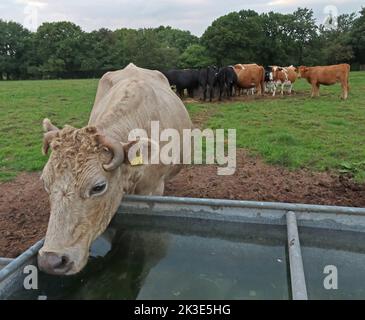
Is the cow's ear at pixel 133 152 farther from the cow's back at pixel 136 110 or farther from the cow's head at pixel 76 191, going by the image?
the cow's back at pixel 136 110

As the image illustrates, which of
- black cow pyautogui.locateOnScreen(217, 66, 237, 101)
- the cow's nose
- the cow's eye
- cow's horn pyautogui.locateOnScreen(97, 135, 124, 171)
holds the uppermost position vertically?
black cow pyautogui.locateOnScreen(217, 66, 237, 101)

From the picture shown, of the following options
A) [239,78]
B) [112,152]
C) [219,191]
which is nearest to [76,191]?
[112,152]

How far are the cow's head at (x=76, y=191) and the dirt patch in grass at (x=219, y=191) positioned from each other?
1.66 meters

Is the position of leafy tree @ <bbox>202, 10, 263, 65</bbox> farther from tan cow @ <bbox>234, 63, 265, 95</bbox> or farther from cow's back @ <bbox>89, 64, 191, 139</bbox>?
cow's back @ <bbox>89, 64, 191, 139</bbox>

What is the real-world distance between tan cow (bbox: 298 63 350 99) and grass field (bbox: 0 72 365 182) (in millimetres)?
523

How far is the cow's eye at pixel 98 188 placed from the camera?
2300 millimetres

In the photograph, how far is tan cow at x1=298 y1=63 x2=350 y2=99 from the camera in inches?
527

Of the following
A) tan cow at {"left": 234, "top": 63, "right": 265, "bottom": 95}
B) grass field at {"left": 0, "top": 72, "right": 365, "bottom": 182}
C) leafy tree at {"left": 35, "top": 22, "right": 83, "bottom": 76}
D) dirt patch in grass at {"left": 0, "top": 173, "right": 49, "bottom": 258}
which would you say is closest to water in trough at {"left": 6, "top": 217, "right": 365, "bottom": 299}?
dirt patch in grass at {"left": 0, "top": 173, "right": 49, "bottom": 258}

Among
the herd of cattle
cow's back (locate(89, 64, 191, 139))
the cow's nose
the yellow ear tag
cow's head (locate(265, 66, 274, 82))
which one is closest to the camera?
the cow's nose

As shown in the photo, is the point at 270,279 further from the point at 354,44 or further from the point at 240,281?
the point at 354,44

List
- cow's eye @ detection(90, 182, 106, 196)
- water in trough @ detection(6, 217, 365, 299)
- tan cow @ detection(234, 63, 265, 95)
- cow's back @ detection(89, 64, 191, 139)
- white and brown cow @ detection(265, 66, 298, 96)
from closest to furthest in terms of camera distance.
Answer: water in trough @ detection(6, 217, 365, 299), cow's eye @ detection(90, 182, 106, 196), cow's back @ detection(89, 64, 191, 139), tan cow @ detection(234, 63, 265, 95), white and brown cow @ detection(265, 66, 298, 96)

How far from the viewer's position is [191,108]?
475 inches
